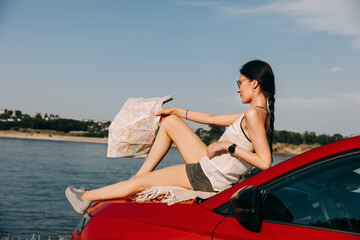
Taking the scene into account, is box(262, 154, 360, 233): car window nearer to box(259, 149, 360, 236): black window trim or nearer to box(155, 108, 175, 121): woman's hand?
box(259, 149, 360, 236): black window trim

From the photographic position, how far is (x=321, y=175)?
175 cm

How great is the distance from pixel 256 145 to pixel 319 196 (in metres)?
0.92

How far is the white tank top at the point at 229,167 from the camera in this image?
9.57 feet

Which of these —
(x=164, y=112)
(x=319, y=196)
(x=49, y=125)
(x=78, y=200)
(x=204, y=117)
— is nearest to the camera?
(x=319, y=196)

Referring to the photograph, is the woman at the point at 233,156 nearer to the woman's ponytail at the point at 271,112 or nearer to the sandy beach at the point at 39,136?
the woman's ponytail at the point at 271,112

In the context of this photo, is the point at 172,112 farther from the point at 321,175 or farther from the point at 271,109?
the point at 321,175

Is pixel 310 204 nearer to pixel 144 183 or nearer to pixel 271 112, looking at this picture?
pixel 271 112

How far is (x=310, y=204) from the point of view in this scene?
1787 millimetres

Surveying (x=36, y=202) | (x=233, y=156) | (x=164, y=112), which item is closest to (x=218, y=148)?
(x=233, y=156)

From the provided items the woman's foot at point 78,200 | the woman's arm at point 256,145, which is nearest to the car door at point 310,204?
the woman's arm at point 256,145

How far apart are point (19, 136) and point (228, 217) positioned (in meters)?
110

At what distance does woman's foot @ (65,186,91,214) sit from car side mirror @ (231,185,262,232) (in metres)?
1.69

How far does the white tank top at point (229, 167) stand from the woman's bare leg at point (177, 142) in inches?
21.8

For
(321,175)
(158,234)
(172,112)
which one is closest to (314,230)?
(321,175)
